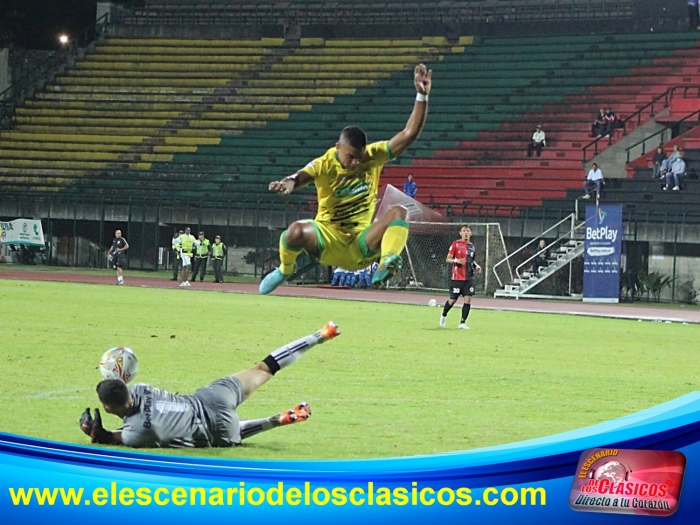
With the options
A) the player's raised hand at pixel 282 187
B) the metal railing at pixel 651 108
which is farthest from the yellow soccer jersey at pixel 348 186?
the metal railing at pixel 651 108

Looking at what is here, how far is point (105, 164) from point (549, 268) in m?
21.4

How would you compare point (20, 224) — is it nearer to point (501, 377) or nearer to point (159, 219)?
point (159, 219)

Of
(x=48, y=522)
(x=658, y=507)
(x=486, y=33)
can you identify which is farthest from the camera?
(x=486, y=33)

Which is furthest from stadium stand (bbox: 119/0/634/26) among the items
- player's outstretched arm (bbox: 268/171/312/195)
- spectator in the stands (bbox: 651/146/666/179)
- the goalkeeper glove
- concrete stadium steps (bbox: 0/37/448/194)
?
the goalkeeper glove

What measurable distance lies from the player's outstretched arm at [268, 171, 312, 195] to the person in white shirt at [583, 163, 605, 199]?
27781 mm

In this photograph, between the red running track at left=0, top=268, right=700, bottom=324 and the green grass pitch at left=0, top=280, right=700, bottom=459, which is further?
the red running track at left=0, top=268, right=700, bottom=324

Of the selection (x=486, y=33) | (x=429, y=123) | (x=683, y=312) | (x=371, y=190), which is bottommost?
(x=683, y=312)

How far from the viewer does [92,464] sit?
5.85 meters

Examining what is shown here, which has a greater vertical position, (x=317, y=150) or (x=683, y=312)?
(x=317, y=150)

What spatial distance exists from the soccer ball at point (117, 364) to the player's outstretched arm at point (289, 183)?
1.66 metres

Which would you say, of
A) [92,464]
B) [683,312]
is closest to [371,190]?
[92,464]

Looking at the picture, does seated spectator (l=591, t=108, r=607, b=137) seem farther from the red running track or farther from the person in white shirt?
the red running track

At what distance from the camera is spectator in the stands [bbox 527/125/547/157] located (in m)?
41.7

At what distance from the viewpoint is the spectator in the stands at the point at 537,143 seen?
41.7 metres
